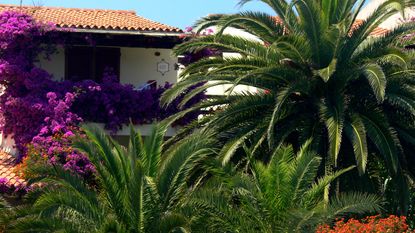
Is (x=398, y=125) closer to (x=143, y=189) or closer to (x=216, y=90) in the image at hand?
(x=143, y=189)

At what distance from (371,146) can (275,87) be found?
7.38 feet

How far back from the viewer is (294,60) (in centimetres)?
1798

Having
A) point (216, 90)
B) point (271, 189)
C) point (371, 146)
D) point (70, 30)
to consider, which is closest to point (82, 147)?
point (271, 189)

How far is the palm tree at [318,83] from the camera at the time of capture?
56.3 feet

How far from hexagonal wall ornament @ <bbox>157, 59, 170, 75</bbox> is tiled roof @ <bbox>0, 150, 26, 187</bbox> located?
190 inches

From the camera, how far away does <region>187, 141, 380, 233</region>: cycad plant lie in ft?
51.7

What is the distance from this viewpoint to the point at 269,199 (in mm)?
15930

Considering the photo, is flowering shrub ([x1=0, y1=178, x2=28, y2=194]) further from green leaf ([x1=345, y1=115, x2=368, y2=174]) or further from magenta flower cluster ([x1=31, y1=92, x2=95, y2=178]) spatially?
green leaf ([x1=345, y1=115, x2=368, y2=174])

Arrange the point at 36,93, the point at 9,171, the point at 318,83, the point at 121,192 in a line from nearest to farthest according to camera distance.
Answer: the point at 121,192 < the point at 318,83 < the point at 36,93 < the point at 9,171

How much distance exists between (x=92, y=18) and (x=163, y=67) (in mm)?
2505

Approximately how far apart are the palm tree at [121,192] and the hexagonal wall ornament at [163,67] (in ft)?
28.5

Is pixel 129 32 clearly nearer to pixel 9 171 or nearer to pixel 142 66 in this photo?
pixel 142 66

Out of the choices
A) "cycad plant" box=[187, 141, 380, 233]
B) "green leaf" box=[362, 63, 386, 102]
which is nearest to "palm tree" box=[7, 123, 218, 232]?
"cycad plant" box=[187, 141, 380, 233]

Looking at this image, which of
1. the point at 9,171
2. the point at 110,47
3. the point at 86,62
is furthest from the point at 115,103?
the point at 9,171
